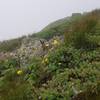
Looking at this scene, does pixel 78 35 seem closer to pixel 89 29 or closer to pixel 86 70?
pixel 89 29

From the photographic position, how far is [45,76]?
8.49m

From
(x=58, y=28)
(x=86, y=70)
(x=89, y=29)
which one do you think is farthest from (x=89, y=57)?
(x=58, y=28)

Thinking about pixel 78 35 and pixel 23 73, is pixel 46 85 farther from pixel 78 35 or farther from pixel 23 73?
pixel 78 35

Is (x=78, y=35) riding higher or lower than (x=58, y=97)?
higher

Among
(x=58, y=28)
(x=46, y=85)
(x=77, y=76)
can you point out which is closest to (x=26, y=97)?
(x=46, y=85)

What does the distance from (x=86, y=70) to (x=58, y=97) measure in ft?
2.98

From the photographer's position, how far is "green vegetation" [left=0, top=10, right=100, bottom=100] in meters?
7.30

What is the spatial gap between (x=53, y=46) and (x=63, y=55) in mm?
1312

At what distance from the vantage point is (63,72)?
8.18m

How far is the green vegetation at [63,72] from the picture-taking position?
730cm

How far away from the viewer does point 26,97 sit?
24.4 feet

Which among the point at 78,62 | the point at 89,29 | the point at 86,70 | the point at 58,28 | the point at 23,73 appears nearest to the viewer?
the point at 86,70

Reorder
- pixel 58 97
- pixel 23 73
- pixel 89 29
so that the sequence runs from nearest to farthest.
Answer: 1. pixel 58 97
2. pixel 23 73
3. pixel 89 29

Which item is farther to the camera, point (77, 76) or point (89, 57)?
point (89, 57)
